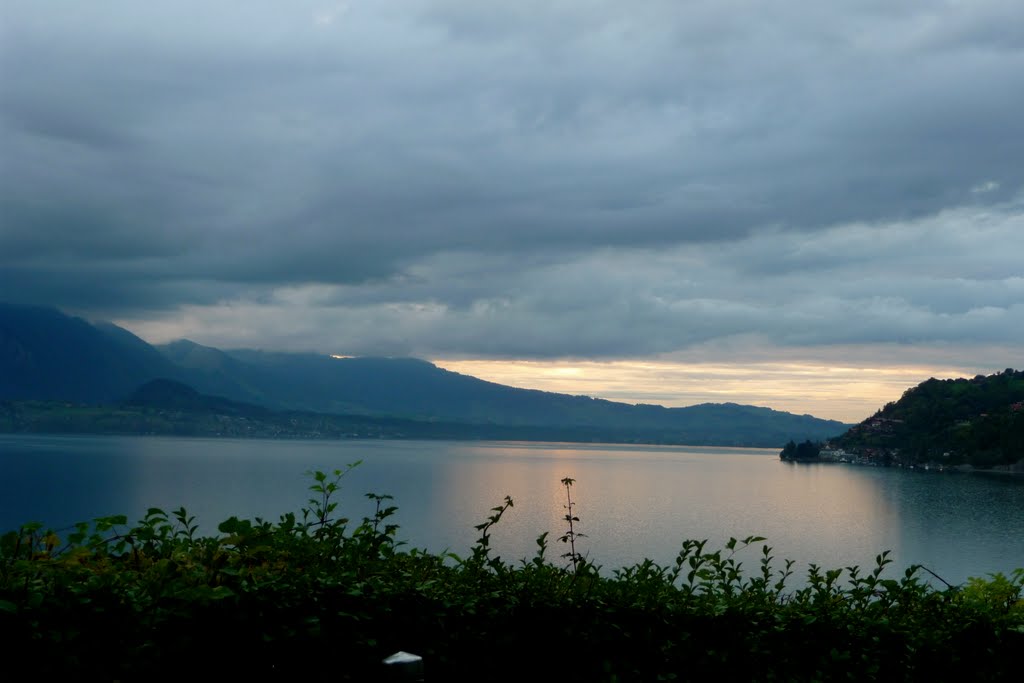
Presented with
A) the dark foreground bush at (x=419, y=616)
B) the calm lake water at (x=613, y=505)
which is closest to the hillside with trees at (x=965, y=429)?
the calm lake water at (x=613, y=505)

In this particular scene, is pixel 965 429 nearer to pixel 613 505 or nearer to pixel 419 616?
pixel 613 505

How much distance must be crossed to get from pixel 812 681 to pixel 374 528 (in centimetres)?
323

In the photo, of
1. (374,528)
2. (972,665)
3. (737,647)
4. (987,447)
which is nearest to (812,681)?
(737,647)

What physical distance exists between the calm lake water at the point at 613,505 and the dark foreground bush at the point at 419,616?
2448 centimetres

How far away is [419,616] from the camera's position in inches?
214

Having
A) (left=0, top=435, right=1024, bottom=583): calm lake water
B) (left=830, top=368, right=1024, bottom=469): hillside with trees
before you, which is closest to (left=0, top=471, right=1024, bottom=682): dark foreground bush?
(left=0, top=435, right=1024, bottom=583): calm lake water

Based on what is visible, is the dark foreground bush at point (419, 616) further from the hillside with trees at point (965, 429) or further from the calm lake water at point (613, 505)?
the hillside with trees at point (965, 429)

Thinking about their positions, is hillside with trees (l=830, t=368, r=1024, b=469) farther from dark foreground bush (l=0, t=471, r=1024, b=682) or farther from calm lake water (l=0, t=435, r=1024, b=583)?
dark foreground bush (l=0, t=471, r=1024, b=682)

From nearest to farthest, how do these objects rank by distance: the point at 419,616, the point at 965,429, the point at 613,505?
the point at 419,616 → the point at 613,505 → the point at 965,429

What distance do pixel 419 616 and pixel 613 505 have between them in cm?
8402

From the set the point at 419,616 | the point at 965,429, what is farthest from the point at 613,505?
the point at 965,429

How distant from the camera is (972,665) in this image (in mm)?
6516

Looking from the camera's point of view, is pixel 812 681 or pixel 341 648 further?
pixel 812 681

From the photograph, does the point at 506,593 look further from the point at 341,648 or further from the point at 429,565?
the point at 341,648
